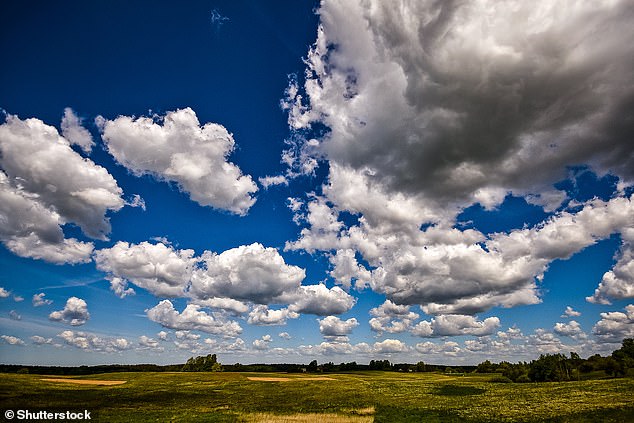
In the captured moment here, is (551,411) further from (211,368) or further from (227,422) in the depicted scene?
(211,368)

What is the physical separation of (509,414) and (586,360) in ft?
439

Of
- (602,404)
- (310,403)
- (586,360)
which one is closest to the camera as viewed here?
(602,404)

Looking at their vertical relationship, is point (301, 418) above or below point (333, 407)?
above

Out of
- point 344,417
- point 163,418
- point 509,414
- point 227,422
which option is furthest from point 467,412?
point 163,418

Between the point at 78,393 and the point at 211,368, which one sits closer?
the point at 78,393

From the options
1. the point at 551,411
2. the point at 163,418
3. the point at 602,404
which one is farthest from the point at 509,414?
the point at 163,418

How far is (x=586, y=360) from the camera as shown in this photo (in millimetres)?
143500

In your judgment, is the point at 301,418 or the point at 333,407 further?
the point at 333,407

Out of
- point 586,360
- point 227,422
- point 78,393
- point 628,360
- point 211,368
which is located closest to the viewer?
point 227,422

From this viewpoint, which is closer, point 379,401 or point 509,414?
A: point 509,414

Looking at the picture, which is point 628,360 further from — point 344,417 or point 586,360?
point 344,417

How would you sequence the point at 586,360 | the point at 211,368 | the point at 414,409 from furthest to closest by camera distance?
1. the point at 211,368
2. the point at 586,360
3. the point at 414,409

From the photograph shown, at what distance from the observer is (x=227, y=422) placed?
44.4 meters

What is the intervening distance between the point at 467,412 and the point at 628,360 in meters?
99.8
